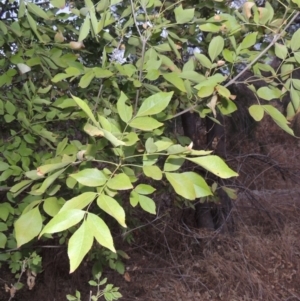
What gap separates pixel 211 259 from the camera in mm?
3428

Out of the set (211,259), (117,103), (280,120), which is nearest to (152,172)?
(117,103)

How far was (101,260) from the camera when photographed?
195cm

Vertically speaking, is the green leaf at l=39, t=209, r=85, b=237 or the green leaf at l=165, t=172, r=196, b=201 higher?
the green leaf at l=39, t=209, r=85, b=237

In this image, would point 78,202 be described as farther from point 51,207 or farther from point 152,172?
point 51,207

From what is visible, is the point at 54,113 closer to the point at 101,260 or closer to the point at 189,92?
the point at 189,92

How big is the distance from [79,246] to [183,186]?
0.24 m

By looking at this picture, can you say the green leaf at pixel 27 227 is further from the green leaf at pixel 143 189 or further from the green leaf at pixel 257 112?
the green leaf at pixel 257 112

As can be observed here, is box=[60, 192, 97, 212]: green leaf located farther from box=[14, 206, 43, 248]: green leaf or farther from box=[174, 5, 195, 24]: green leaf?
box=[174, 5, 195, 24]: green leaf

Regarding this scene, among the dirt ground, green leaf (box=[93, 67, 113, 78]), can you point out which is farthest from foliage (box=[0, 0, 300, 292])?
the dirt ground

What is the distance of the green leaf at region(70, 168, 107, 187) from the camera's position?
73 centimetres

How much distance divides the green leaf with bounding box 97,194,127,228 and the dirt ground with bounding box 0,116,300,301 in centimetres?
218

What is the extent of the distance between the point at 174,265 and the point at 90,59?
2013 millimetres

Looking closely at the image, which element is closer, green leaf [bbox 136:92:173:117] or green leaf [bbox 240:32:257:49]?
green leaf [bbox 136:92:173:117]

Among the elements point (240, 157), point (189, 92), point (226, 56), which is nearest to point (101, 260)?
point (189, 92)
